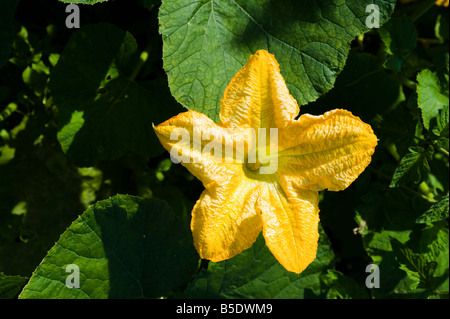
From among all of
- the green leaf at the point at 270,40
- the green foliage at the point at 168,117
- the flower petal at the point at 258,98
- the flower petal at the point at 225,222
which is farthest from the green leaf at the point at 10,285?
the flower petal at the point at 258,98

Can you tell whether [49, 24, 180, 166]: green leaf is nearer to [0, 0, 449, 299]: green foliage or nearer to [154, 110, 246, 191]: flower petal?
[0, 0, 449, 299]: green foliage

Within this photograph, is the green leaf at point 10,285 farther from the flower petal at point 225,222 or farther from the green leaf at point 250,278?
the flower petal at point 225,222

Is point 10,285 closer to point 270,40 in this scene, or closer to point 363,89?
point 270,40

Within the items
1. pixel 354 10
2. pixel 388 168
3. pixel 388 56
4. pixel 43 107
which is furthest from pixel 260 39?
pixel 43 107

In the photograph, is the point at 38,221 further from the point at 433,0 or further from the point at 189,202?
the point at 433,0

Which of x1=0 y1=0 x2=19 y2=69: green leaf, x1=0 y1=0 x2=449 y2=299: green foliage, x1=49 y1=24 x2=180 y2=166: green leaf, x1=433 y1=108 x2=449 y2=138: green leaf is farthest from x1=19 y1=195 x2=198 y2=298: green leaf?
x1=433 y1=108 x2=449 y2=138: green leaf

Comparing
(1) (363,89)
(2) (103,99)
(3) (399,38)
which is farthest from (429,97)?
(2) (103,99)
